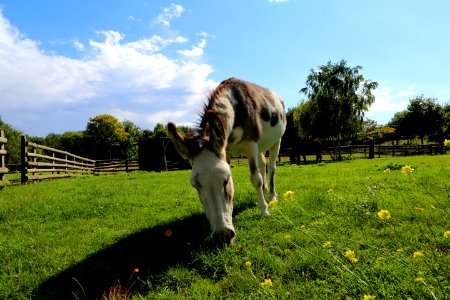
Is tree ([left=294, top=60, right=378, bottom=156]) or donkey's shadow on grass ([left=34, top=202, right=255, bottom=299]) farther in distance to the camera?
tree ([left=294, top=60, right=378, bottom=156])

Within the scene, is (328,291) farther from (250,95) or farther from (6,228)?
(6,228)

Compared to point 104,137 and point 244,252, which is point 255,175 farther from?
point 104,137

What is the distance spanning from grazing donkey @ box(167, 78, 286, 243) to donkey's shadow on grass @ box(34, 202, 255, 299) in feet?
2.02

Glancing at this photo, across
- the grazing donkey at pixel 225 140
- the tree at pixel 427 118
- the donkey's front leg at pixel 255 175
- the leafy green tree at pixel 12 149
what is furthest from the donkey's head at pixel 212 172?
the tree at pixel 427 118

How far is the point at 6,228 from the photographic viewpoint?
19.0 feet

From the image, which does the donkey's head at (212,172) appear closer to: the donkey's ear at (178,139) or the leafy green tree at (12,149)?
the donkey's ear at (178,139)

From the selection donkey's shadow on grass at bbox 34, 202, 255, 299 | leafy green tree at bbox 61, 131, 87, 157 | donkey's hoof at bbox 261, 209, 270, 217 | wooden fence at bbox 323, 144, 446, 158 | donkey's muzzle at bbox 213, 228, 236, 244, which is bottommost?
donkey's shadow on grass at bbox 34, 202, 255, 299

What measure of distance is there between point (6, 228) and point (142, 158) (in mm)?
28053

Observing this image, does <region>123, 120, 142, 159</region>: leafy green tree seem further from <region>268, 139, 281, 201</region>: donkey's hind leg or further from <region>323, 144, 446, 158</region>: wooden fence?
<region>268, 139, 281, 201</region>: donkey's hind leg

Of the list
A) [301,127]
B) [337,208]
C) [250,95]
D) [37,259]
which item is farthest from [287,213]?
[301,127]

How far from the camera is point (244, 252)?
3723 millimetres

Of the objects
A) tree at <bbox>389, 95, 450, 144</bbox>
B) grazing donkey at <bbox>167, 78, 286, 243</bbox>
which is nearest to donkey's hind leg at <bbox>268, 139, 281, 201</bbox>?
grazing donkey at <bbox>167, 78, 286, 243</bbox>

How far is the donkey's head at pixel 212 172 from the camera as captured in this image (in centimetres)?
360

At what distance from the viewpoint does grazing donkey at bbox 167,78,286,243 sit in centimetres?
365
